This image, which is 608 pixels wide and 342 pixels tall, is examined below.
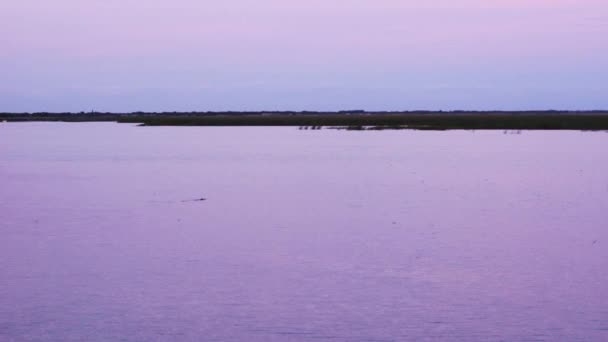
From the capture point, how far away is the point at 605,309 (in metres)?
12.7

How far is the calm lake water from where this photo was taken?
39.8 ft

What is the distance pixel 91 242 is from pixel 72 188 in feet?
41.0

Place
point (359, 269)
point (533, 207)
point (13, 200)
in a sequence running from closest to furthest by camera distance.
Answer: point (359, 269) → point (533, 207) → point (13, 200)

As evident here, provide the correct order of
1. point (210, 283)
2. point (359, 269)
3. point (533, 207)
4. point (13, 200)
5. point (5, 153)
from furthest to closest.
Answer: point (5, 153)
point (13, 200)
point (533, 207)
point (359, 269)
point (210, 283)

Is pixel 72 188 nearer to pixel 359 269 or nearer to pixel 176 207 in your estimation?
pixel 176 207

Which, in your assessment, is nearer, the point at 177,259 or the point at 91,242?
the point at 177,259

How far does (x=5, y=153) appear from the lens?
2160 inches

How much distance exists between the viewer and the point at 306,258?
55.1 feet

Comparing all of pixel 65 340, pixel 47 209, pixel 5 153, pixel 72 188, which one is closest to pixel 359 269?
pixel 65 340

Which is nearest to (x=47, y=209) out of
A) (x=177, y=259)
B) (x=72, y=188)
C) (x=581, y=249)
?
(x=72, y=188)

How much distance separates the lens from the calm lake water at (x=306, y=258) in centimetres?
1214

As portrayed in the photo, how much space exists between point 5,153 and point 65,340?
4599 centimetres

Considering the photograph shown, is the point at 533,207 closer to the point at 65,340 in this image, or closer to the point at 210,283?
the point at 210,283

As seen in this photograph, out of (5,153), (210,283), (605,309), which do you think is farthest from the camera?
(5,153)
